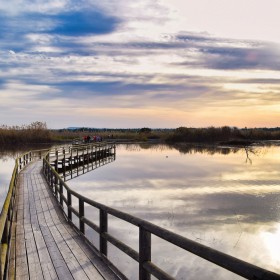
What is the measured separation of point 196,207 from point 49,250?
10603mm

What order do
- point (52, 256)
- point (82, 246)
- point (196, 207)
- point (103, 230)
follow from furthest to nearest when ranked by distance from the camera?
point (196, 207)
point (82, 246)
point (52, 256)
point (103, 230)

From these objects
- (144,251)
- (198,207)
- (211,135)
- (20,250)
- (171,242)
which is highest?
(211,135)

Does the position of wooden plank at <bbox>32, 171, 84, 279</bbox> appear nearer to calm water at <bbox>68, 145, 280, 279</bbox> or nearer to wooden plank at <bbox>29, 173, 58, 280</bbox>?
wooden plank at <bbox>29, 173, 58, 280</bbox>

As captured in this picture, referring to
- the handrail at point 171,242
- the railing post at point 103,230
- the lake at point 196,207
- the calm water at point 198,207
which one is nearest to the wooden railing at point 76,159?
the lake at point 196,207

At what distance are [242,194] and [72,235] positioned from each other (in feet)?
45.4

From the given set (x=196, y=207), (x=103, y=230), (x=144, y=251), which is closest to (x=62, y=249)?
(x=103, y=230)

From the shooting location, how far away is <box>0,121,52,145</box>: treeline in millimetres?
60125

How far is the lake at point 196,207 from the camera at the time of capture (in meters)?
9.91

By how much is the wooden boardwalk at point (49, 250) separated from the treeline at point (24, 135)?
51343mm

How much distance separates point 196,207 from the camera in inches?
655

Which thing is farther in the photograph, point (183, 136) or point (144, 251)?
point (183, 136)

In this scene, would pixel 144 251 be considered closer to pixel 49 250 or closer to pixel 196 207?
pixel 49 250

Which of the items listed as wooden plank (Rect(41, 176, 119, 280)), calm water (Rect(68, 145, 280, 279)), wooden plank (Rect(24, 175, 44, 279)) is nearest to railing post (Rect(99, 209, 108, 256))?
wooden plank (Rect(41, 176, 119, 280))

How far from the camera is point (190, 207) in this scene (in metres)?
16.6
